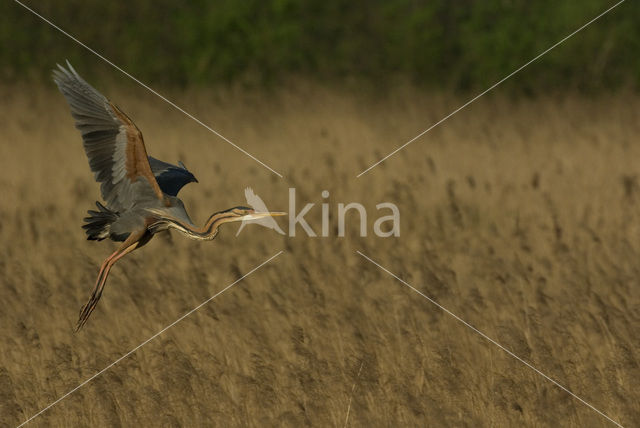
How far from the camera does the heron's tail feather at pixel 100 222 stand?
7.85 m

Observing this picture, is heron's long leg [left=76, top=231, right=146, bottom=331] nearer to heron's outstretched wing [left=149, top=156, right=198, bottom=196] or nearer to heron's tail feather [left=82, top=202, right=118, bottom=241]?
heron's tail feather [left=82, top=202, right=118, bottom=241]

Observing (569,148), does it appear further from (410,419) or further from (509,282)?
(410,419)

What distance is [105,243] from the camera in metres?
9.39

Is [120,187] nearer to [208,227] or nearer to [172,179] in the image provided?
[172,179]

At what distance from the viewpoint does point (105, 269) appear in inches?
299

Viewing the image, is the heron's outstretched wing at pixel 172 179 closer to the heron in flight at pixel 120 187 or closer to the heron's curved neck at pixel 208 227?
the heron in flight at pixel 120 187

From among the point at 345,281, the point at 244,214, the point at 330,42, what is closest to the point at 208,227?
the point at 244,214

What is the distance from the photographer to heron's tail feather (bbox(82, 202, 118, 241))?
7852 millimetres

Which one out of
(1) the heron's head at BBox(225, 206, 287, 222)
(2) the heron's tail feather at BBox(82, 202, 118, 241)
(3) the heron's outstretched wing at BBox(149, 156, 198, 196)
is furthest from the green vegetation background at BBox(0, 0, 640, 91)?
(1) the heron's head at BBox(225, 206, 287, 222)

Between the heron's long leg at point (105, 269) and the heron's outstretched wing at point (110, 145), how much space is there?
0.67 feet

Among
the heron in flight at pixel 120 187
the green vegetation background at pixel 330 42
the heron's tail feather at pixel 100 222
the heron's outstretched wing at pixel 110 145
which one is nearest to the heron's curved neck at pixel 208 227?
the heron in flight at pixel 120 187

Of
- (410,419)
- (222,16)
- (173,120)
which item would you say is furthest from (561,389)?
(222,16)

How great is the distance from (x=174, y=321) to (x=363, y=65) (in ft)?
13.5

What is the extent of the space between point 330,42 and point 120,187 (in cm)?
479
